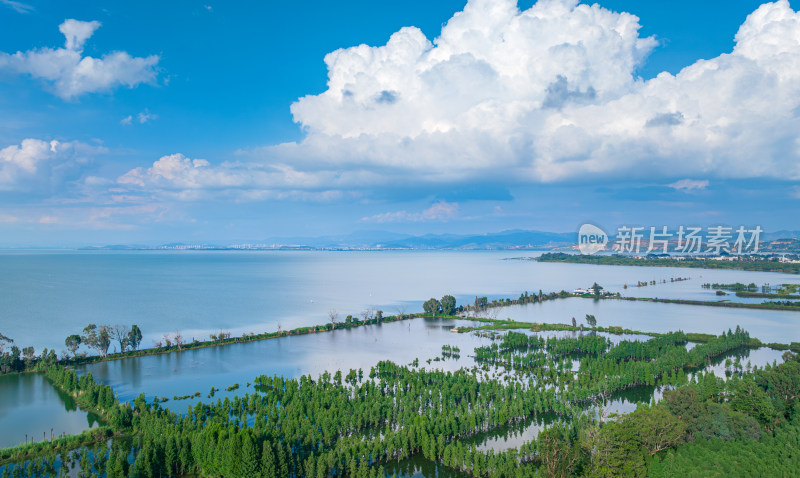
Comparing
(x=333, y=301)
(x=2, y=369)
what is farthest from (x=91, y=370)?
(x=333, y=301)

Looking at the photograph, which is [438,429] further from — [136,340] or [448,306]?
[448,306]

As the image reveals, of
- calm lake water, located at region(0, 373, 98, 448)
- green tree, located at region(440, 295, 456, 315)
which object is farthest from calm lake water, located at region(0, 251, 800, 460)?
green tree, located at region(440, 295, 456, 315)

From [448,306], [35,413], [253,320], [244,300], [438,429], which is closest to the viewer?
[438,429]

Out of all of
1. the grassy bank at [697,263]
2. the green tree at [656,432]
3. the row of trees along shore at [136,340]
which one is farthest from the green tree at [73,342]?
the grassy bank at [697,263]

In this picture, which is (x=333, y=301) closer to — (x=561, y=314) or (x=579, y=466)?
(x=561, y=314)

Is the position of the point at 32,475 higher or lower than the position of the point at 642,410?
lower

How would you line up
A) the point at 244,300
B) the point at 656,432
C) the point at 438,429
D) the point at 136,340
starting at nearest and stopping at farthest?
the point at 656,432, the point at 438,429, the point at 136,340, the point at 244,300

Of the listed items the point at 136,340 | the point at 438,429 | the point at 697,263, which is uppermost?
the point at 697,263

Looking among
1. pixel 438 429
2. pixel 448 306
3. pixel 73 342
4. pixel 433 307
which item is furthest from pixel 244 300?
pixel 438 429
